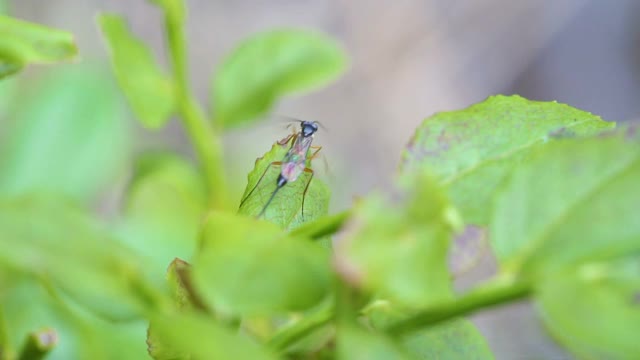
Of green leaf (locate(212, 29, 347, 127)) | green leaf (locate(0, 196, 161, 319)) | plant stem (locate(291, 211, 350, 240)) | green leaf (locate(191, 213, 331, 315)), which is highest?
green leaf (locate(212, 29, 347, 127))

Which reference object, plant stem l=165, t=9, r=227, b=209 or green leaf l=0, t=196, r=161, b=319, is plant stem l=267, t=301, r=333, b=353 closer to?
green leaf l=0, t=196, r=161, b=319

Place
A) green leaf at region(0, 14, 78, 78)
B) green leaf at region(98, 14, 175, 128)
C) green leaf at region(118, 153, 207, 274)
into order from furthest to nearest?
green leaf at region(118, 153, 207, 274), green leaf at region(98, 14, 175, 128), green leaf at region(0, 14, 78, 78)

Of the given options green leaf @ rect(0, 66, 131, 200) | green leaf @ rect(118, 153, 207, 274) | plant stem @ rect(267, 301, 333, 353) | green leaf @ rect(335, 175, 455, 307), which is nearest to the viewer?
green leaf @ rect(335, 175, 455, 307)

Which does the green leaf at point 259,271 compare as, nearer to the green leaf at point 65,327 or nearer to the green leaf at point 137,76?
the green leaf at point 65,327

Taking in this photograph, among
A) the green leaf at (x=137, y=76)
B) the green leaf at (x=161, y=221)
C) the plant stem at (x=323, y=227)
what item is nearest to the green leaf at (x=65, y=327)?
the green leaf at (x=161, y=221)

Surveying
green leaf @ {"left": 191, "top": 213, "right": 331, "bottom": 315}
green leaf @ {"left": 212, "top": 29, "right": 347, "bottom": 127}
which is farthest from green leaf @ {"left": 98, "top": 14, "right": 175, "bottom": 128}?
green leaf @ {"left": 191, "top": 213, "right": 331, "bottom": 315}

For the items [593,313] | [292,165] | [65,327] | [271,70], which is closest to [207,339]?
[593,313]

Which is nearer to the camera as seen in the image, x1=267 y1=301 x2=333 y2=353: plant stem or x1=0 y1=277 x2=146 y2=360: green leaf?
x1=267 y1=301 x2=333 y2=353: plant stem

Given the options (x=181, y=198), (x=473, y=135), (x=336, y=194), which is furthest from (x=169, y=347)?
(x=336, y=194)
